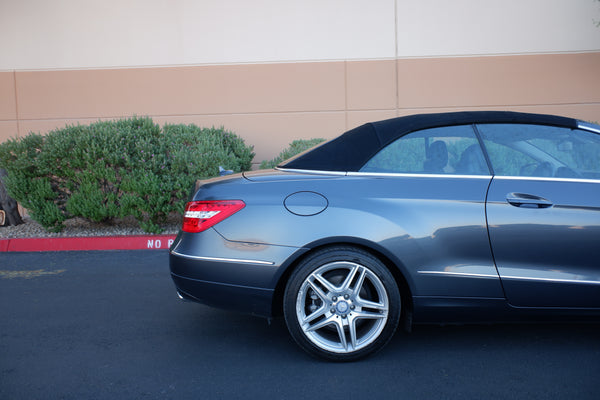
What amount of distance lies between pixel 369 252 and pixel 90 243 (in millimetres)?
5105

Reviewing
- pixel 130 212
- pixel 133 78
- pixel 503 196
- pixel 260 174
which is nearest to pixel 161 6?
pixel 133 78

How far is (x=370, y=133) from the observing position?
355 cm

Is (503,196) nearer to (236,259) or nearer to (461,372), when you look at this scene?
(461,372)

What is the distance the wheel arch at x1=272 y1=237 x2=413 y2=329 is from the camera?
3.14 meters

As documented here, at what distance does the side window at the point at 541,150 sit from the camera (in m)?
3.31

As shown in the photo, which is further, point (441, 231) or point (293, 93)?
point (293, 93)

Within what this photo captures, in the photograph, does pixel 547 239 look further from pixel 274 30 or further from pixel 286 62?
pixel 274 30

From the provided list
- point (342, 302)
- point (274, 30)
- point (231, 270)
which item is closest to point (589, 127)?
point (342, 302)

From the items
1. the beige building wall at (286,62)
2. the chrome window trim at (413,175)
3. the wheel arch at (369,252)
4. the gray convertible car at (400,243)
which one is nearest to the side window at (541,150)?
the gray convertible car at (400,243)

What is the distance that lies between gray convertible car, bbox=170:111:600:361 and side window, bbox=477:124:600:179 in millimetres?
11

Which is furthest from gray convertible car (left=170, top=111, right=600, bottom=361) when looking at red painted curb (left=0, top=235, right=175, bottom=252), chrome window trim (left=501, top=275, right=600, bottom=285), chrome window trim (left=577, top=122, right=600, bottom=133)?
red painted curb (left=0, top=235, right=175, bottom=252)

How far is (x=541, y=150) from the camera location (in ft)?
11.2

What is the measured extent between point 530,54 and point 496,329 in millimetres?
7133

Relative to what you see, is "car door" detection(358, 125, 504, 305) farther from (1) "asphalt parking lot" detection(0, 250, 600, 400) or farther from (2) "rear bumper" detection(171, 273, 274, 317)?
(2) "rear bumper" detection(171, 273, 274, 317)
